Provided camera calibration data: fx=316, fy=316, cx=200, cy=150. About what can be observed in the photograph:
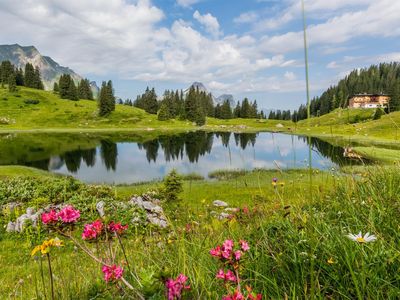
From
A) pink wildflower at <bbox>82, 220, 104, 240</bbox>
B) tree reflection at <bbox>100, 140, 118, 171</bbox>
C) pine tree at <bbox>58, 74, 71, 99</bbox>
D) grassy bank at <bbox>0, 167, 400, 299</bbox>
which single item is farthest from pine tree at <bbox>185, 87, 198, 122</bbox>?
pink wildflower at <bbox>82, 220, 104, 240</bbox>

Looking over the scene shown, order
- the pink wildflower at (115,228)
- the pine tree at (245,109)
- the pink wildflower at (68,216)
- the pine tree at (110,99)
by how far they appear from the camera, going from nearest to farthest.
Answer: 1. the pink wildflower at (68,216)
2. the pink wildflower at (115,228)
3. the pine tree at (110,99)
4. the pine tree at (245,109)

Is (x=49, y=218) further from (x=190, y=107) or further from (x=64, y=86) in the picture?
(x=64, y=86)

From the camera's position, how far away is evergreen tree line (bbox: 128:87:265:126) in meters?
150

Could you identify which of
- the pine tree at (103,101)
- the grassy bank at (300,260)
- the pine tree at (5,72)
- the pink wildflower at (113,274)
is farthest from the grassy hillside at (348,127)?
the pine tree at (5,72)

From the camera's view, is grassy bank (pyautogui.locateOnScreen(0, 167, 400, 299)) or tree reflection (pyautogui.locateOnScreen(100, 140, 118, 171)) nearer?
grassy bank (pyautogui.locateOnScreen(0, 167, 400, 299))

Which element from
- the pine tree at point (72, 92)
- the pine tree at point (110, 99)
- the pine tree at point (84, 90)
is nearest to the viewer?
the pine tree at point (110, 99)

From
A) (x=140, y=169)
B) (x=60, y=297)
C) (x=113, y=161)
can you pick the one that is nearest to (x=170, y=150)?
(x=113, y=161)

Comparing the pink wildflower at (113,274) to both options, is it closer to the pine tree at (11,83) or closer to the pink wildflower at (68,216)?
the pink wildflower at (68,216)

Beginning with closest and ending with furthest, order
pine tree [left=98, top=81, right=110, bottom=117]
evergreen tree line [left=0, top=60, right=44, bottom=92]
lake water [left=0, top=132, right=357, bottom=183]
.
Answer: lake water [left=0, top=132, right=357, bottom=183]
pine tree [left=98, top=81, right=110, bottom=117]
evergreen tree line [left=0, top=60, right=44, bottom=92]

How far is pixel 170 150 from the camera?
227 feet

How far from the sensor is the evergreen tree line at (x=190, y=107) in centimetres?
15050

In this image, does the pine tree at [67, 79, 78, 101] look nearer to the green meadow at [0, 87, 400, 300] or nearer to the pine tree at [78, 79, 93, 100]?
the pine tree at [78, 79, 93, 100]

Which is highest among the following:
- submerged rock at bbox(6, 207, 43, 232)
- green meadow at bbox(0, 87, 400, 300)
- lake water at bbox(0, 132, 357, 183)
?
green meadow at bbox(0, 87, 400, 300)

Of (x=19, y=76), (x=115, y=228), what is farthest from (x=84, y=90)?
(x=115, y=228)
